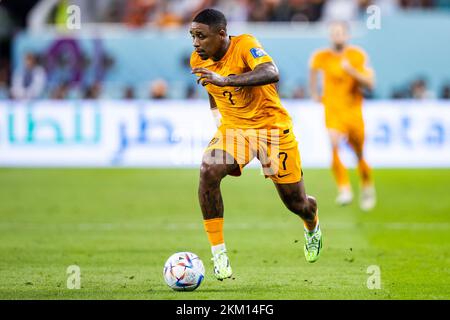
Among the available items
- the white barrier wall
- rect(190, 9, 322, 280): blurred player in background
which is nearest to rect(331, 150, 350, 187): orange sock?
the white barrier wall

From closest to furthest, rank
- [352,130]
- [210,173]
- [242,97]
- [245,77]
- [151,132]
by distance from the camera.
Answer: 1. [245,77]
2. [210,173]
3. [242,97]
4. [352,130]
5. [151,132]

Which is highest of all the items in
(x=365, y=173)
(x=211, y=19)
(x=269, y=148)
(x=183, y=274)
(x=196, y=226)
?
(x=211, y=19)

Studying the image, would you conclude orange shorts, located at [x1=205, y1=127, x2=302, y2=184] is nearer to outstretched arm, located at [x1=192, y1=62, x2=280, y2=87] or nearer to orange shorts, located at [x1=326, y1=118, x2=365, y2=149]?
outstretched arm, located at [x1=192, y1=62, x2=280, y2=87]

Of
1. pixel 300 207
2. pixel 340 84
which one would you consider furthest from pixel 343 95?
pixel 300 207

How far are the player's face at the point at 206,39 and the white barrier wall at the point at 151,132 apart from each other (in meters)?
12.7

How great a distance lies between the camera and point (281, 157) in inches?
352

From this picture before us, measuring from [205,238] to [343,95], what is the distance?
494 cm

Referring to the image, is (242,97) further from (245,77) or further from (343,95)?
(343,95)

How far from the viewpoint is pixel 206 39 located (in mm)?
8508

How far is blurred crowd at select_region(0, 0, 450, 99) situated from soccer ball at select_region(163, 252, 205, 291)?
16.0m
